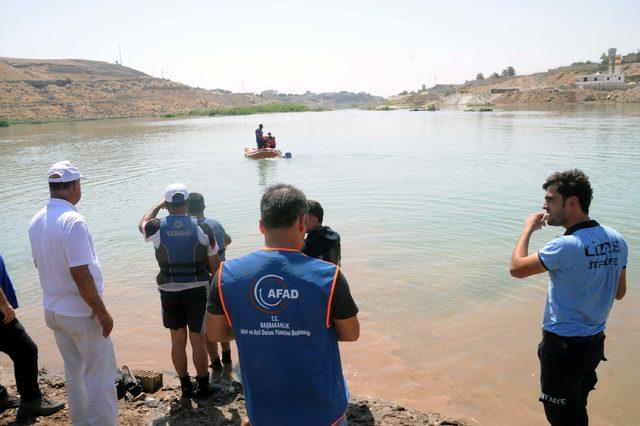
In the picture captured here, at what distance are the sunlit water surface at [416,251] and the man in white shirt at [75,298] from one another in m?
2.31

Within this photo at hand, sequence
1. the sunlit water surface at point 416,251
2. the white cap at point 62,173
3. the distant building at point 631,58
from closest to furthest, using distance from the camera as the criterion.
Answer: the white cap at point 62,173 → the sunlit water surface at point 416,251 → the distant building at point 631,58

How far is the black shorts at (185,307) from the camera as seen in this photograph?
5141 mm

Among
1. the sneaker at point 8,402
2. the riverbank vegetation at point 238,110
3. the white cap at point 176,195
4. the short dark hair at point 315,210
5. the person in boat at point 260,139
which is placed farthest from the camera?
the riverbank vegetation at point 238,110

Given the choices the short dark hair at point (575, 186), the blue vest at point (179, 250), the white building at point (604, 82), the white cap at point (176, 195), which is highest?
the white building at point (604, 82)

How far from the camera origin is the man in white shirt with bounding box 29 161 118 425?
3990 mm

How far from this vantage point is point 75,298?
163 inches

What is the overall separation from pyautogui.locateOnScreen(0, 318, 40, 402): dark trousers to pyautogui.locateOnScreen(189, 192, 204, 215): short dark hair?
2.03 m

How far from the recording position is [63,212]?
404 cm

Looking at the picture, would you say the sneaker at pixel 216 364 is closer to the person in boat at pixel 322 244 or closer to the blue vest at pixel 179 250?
the blue vest at pixel 179 250

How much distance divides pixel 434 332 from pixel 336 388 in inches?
195

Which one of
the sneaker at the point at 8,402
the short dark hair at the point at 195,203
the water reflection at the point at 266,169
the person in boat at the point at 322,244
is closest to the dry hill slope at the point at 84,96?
the water reflection at the point at 266,169

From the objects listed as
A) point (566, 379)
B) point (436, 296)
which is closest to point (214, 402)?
point (566, 379)

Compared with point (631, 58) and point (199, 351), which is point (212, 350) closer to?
point (199, 351)

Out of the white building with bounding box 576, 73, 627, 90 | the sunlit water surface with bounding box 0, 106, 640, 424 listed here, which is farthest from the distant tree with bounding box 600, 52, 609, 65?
the sunlit water surface with bounding box 0, 106, 640, 424
